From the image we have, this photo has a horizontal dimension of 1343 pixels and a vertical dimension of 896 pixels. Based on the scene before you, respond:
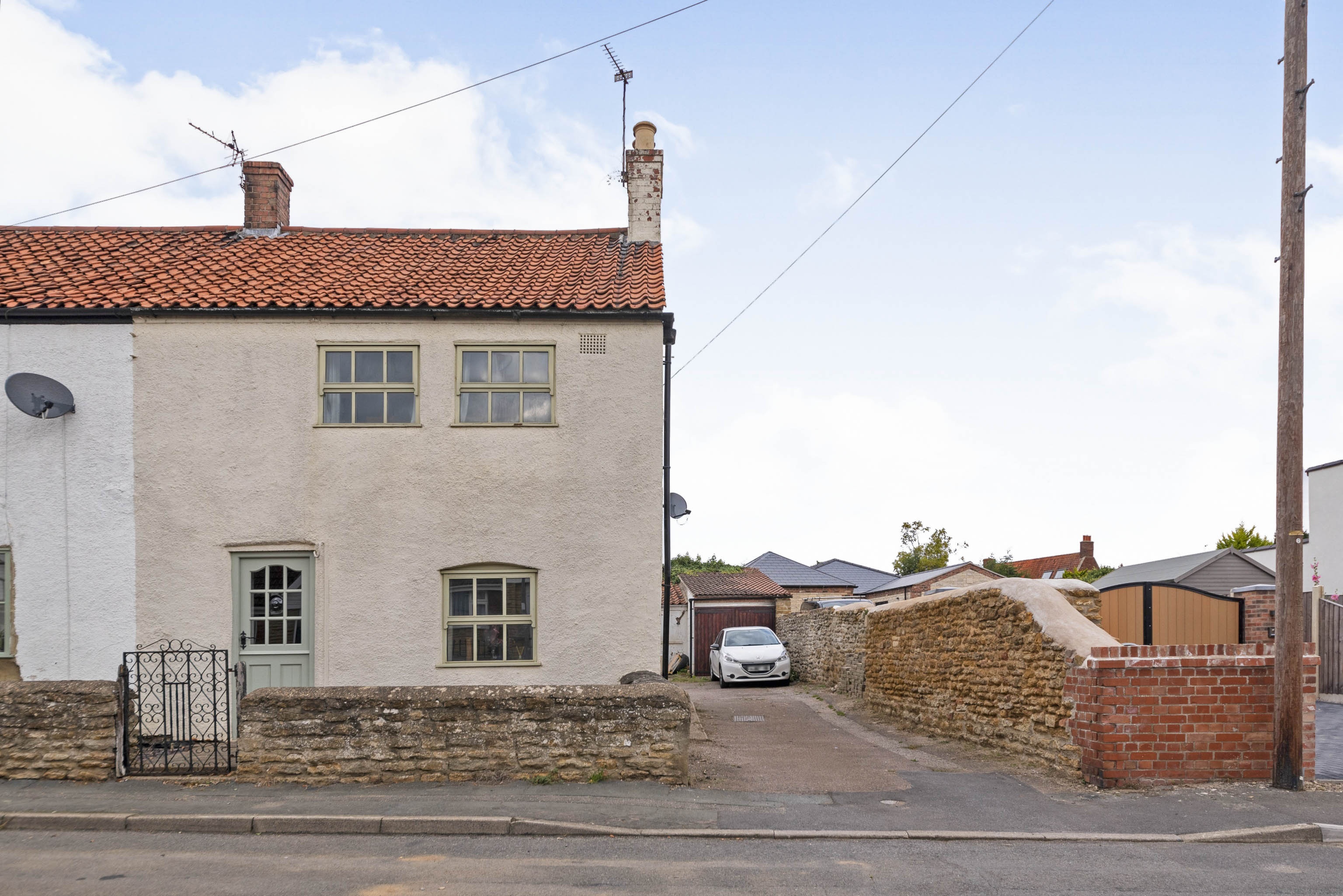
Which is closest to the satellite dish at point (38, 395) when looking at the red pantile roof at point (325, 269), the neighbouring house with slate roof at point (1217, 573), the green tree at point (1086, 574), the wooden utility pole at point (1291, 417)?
the red pantile roof at point (325, 269)

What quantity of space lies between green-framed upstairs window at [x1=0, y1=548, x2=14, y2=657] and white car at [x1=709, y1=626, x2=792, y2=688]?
1583 cm

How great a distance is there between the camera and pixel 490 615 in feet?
42.9

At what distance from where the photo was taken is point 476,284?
14039 millimetres

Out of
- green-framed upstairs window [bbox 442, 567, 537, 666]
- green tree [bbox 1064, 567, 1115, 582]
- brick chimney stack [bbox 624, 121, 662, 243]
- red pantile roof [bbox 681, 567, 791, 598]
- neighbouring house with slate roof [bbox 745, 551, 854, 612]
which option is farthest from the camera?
neighbouring house with slate roof [bbox 745, 551, 854, 612]

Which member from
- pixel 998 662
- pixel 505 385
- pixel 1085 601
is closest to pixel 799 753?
pixel 998 662

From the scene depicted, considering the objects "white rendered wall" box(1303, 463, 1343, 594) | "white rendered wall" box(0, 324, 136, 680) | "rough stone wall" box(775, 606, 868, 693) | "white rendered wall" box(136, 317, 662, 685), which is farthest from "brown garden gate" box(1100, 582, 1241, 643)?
"white rendered wall" box(1303, 463, 1343, 594)

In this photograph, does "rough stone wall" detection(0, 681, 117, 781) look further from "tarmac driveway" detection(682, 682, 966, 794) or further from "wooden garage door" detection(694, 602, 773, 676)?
"wooden garage door" detection(694, 602, 773, 676)

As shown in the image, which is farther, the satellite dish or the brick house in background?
the brick house in background

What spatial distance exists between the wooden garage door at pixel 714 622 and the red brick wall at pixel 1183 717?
23063 millimetres

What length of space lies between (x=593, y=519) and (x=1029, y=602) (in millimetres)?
5144

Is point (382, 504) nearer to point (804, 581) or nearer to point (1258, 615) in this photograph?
point (1258, 615)

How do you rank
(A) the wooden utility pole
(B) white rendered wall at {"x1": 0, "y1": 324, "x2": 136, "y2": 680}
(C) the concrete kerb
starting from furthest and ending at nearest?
(B) white rendered wall at {"x1": 0, "y1": 324, "x2": 136, "y2": 680} → (A) the wooden utility pole → (C) the concrete kerb

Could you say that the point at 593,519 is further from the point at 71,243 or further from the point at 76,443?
the point at 71,243

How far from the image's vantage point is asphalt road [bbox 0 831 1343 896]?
6.66m
